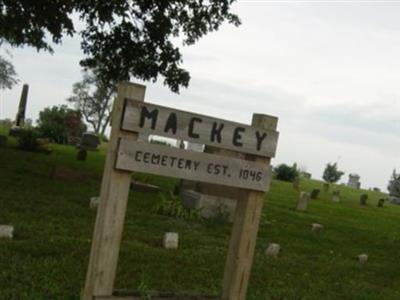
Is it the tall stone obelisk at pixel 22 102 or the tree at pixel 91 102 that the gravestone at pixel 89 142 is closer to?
the tall stone obelisk at pixel 22 102

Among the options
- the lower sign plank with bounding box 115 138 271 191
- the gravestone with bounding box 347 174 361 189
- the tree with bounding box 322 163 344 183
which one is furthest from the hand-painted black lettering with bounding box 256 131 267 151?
the gravestone with bounding box 347 174 361 189

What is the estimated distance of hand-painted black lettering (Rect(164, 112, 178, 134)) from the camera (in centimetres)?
480

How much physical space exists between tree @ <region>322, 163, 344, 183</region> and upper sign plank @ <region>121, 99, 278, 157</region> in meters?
36.0

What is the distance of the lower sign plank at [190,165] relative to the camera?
4.68 metres

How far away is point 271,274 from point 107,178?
419 centimetres

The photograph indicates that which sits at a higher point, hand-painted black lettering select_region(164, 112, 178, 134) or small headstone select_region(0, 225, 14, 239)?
hand-painted black lettering select_region(164, 112, 178, 134)

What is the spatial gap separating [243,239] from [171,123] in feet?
4.45

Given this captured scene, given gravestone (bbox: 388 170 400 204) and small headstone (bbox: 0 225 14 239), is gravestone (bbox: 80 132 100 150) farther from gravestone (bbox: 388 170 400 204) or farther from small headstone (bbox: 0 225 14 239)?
small headstone (bbox: 0 225 14 239)

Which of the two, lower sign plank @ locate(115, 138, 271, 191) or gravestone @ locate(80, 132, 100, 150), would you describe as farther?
gravestone @ locate(80, 132, 100, 150)

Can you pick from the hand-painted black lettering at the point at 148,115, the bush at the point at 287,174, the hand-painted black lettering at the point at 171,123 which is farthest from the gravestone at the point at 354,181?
the hand-painted black lettering at the point at 148,115

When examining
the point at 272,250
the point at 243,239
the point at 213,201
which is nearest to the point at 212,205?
the point at 213,201

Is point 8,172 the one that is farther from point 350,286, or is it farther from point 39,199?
point 350,286

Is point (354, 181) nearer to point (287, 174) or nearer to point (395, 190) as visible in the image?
point (395, 190)

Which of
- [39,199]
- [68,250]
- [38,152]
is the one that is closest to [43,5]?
[39,199]
